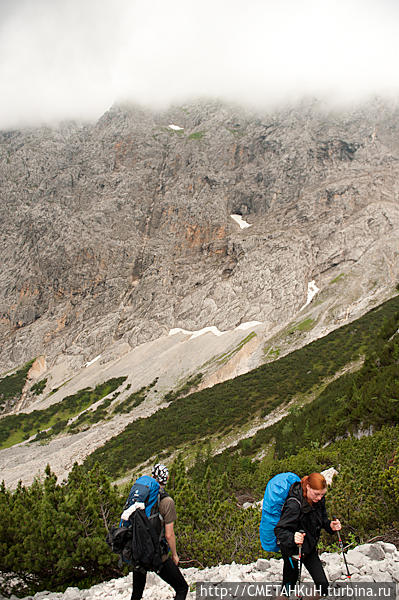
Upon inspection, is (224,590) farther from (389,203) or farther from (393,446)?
(389,203)

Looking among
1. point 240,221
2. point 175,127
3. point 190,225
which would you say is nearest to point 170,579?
point 190,225

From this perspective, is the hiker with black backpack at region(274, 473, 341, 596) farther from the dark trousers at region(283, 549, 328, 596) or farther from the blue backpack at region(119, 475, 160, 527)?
the blue backpack at region(119, 475, 160, 527)

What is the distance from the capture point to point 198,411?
140 feet

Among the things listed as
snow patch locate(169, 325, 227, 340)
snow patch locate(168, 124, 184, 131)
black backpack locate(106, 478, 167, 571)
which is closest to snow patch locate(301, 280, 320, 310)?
snow patch locate(169, 325, 227, 340)

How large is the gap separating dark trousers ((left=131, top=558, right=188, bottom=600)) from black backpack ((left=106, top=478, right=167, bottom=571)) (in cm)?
18

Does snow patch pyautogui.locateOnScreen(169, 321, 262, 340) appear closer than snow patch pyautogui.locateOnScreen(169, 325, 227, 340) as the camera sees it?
Yes

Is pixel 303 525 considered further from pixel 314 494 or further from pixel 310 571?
pixel 310 571

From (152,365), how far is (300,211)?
4934cm

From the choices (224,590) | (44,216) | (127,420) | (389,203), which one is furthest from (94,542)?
(44,216)

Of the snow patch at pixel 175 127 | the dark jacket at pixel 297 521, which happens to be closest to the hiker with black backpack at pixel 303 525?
the dark jacket at pixel 297 521

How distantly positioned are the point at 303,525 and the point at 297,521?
7.1 inches

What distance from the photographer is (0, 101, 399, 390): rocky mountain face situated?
243 ft

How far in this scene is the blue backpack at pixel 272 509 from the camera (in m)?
4.05

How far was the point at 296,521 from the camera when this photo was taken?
389 centimetres
